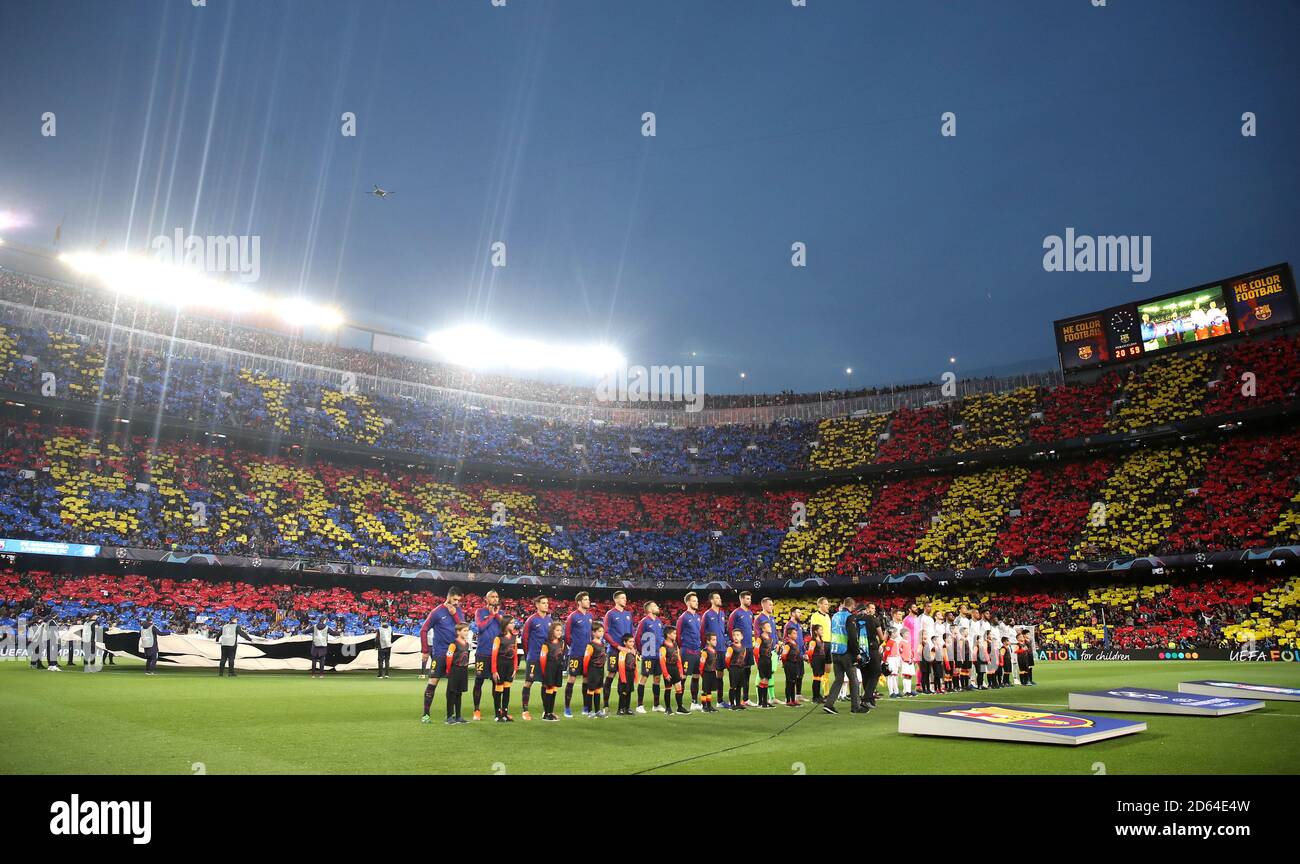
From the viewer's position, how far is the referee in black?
13266mm

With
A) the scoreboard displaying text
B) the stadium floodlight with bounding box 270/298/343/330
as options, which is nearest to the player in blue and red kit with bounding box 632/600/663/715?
the scoreboard displaying text

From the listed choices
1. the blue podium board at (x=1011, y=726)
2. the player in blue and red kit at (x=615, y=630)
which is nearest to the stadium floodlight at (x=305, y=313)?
the player in blue and red kit at (x=615, y=630)

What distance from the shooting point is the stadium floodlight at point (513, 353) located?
58.5m

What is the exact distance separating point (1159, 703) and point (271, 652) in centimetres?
2188

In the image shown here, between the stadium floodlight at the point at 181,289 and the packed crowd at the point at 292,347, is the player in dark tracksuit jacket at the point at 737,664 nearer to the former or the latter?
the packed crowd at the point at 292,347

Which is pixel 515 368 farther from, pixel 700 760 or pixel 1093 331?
pixel 700 760

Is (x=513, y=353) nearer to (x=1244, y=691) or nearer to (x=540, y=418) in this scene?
(x=540, y=418)
